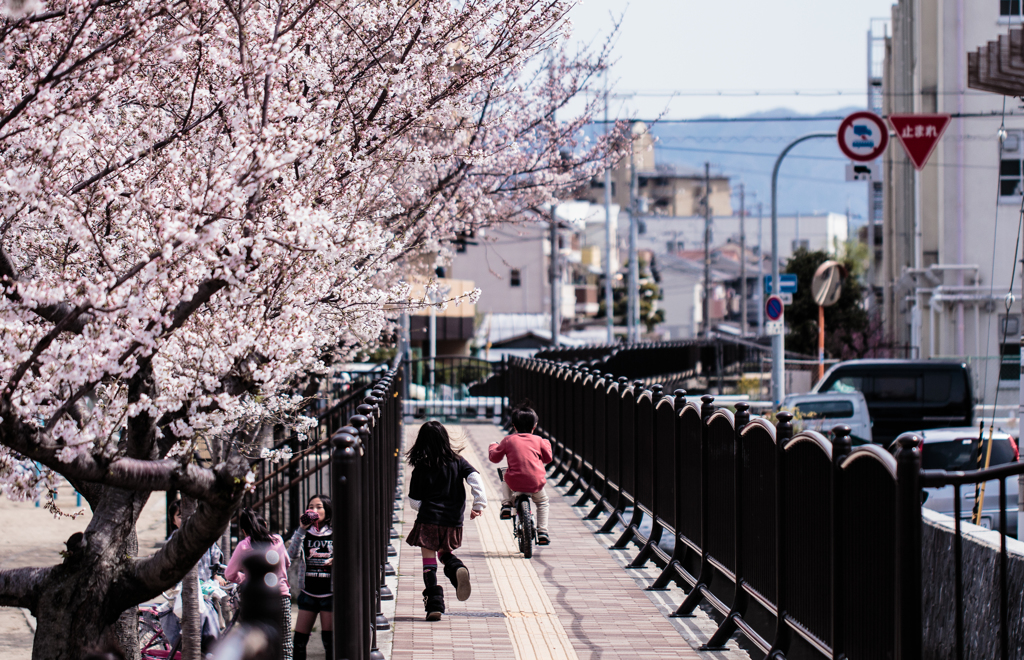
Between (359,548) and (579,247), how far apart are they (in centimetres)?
8968

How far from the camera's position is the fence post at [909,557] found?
4.32 metres

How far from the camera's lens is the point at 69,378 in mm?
5129

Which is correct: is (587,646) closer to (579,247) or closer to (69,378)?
(69,378)

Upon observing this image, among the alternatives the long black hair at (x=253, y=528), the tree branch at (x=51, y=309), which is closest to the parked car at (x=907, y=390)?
the long black hair at (x=253, y=528)

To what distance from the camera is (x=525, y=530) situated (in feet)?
31.4

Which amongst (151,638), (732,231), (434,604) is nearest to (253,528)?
(434,604)

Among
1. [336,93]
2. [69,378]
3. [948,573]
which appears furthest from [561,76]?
[69,378]

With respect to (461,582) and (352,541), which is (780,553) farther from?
(352,541)

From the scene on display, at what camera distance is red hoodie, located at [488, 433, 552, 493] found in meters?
9.93

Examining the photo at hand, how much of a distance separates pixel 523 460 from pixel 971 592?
4.36 metres

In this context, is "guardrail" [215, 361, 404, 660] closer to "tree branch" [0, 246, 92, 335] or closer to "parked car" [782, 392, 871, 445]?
"tree branch" [0, 246, 92, 335]

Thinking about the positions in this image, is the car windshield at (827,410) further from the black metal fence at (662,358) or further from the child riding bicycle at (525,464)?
the child riding bicycle at (525,464)

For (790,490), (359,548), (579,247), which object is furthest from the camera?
(579,247)

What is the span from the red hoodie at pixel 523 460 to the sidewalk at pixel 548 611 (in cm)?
65
